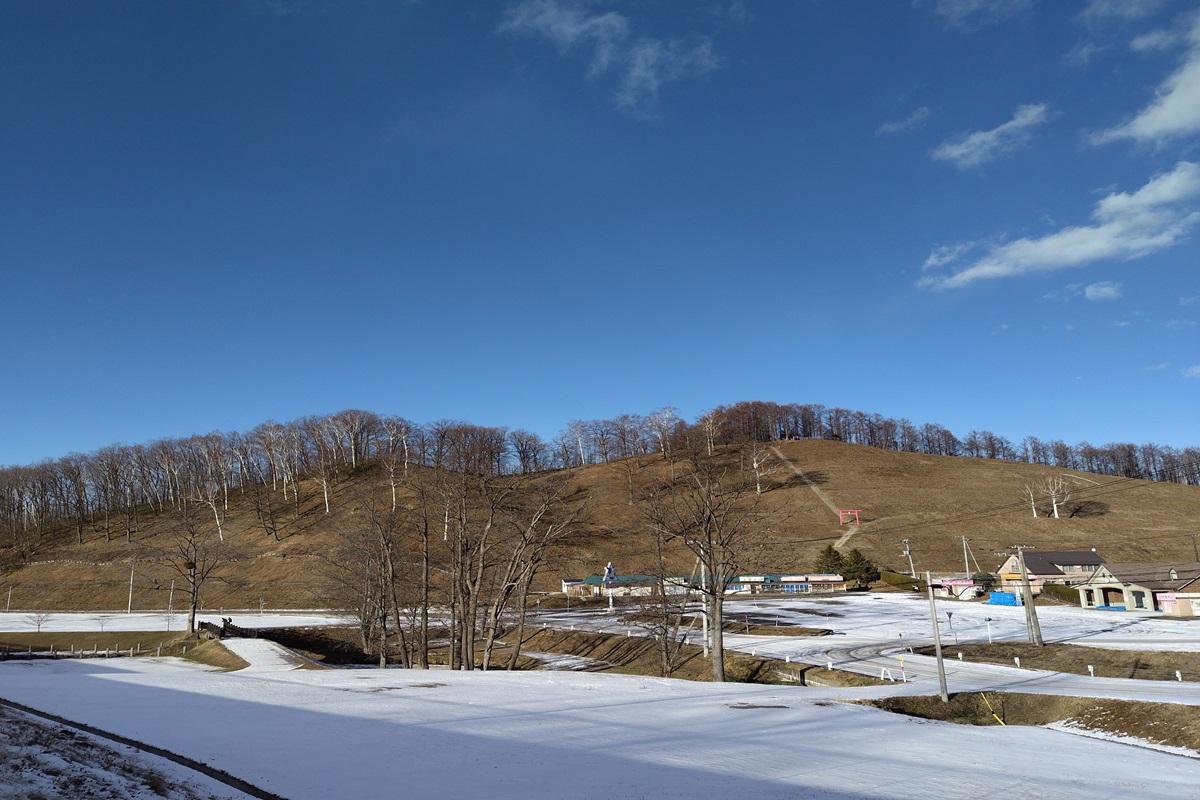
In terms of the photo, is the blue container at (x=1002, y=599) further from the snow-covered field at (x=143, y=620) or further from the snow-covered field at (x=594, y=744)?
the snow-covered field at (x=143, y=620)

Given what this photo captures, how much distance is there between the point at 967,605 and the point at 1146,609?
1522cm

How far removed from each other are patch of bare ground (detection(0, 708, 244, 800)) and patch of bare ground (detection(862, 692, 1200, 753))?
23890 mm

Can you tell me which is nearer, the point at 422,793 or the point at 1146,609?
the point at 422,793

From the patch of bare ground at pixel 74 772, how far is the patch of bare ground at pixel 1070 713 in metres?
23.9

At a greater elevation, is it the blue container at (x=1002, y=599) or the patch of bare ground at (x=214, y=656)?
the patch of bare ground at (x=214, y=656)

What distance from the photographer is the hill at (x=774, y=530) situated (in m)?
93.2

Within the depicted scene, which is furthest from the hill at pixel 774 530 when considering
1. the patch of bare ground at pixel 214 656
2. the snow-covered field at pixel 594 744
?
the snow-covered field at pixel 594 744

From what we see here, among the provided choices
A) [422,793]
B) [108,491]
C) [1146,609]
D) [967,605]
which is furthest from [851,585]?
[108,491]

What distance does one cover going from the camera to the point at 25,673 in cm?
3788

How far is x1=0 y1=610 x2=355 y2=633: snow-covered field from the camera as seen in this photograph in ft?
223

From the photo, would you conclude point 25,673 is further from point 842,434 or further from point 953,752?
point 842,434

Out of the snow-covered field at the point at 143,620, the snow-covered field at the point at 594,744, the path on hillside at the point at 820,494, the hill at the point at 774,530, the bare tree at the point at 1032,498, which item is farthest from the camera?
the bare tree at the point at 1032,498

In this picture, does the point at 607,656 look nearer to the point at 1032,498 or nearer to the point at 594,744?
the point at 594,744

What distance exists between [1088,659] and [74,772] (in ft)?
158
